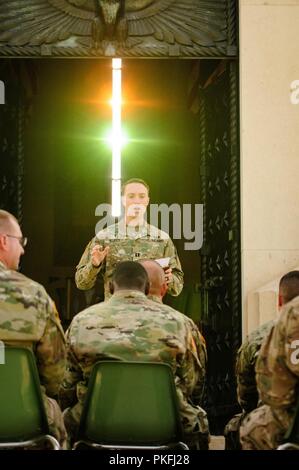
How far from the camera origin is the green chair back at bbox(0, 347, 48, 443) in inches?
130

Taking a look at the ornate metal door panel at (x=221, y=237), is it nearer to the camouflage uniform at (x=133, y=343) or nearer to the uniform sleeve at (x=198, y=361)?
the uniform sleeve at (x=198, y=361)

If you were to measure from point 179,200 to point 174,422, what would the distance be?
8663 mm

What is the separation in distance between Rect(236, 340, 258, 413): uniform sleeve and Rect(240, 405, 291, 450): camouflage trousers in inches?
12.2

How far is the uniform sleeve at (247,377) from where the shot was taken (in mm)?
4148

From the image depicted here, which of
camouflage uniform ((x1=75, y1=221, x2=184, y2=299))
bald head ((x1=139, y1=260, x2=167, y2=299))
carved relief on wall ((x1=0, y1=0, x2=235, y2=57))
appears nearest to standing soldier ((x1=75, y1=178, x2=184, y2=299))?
camouflage uniform ((x1=75, y1=221, x2=184, y2=299))

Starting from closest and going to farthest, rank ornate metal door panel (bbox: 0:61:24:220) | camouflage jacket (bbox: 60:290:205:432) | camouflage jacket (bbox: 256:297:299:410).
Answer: camouflage jacket (bbox: 256:297:299:410) < camouflage jacket (bbox: 60:290:205:432) < ornate metal door panel (bbox: 0:61:24:220)

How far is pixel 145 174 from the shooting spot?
40.3 ft

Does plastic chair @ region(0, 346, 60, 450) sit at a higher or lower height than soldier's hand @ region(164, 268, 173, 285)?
lower

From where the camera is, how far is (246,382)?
4234 millimetres

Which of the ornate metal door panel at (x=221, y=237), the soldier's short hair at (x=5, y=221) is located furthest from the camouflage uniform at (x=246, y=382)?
the ornate metal door panel at (x=221, y=237)

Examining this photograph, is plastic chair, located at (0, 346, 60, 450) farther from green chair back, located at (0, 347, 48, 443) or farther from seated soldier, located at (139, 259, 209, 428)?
seated soldier, located at (139, 259, 209, 428)

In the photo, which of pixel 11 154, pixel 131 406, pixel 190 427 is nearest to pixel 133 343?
pixel 131 406

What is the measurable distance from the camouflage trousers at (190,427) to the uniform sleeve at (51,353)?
0.77 ft

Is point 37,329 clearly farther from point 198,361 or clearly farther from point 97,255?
point 97,255
